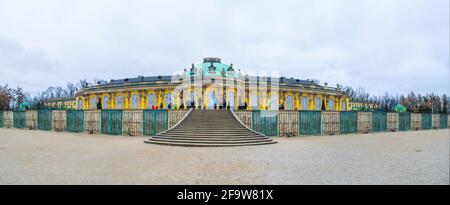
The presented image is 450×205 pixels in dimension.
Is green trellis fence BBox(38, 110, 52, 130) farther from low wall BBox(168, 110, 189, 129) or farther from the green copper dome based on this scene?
the green copper dome

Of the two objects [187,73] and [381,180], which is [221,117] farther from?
[187,73]

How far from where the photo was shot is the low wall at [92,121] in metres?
28.4

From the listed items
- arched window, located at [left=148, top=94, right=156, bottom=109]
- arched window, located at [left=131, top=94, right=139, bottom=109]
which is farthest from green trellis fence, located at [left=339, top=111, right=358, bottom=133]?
arched window, located at [left=131, top=94, right=139, bottom=109]

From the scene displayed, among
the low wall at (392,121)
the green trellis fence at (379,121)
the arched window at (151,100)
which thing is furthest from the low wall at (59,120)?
the low wall at (392,121)

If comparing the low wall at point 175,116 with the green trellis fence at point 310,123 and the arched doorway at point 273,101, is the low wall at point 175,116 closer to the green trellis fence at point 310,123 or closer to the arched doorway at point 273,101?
the green trellis fence at point 310,123

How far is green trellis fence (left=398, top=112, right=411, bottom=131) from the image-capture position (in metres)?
37.7

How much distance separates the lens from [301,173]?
9688mm

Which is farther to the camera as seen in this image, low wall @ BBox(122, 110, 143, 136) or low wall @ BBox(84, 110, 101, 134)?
low wall @ BBox(84, 110, 101, 134)

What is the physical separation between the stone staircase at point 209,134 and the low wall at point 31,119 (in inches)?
877

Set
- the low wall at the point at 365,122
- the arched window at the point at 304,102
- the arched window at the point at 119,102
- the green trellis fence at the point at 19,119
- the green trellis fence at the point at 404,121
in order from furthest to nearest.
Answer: the arched window at the point at 304,102, the arched window at the point at 119,102, the green trellis fence at the point at 19,119, the green trellis fence at the point at 404,121, the low wall at the point at 365,122

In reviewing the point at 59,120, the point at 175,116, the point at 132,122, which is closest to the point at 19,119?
the point at 59,120

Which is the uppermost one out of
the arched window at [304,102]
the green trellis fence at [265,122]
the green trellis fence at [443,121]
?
the arched window at [304,102]

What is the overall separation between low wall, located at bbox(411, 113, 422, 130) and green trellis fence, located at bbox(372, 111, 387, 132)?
8.11m

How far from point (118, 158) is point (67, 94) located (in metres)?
112
